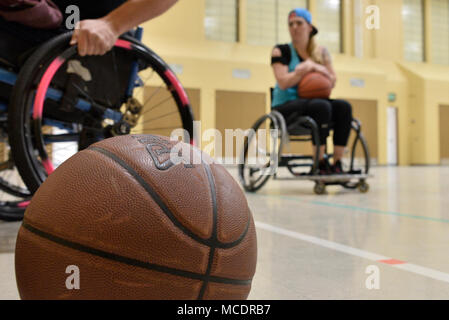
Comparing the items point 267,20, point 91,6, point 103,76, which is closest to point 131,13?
point 91,6

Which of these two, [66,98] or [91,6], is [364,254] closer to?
[66,98]

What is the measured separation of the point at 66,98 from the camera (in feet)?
4.97

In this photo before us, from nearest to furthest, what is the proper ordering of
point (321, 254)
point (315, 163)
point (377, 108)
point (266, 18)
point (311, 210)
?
point (321, 254) → point (311, 210) → point (315, 163) → point (266, 18) → point (377, 108)

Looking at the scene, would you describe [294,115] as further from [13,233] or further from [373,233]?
[13,233]

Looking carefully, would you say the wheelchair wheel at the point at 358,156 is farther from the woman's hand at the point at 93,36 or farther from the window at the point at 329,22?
the window at the point at 329,22

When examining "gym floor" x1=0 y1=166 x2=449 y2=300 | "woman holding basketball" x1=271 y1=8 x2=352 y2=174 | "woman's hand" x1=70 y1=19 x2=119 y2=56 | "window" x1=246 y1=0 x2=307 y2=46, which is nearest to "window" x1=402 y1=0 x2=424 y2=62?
"window" x1=246 y1=0 x2=307 y2=46

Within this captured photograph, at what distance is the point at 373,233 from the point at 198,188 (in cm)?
109

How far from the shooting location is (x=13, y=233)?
5.03ft

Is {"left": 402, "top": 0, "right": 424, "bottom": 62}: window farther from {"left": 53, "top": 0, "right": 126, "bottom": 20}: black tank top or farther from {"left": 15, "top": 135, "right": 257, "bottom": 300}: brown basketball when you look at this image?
{"left": 15, "top": 135, "right": 257, "bottom": 300}: brown basketball

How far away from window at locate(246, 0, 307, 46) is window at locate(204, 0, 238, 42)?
15.6 inches

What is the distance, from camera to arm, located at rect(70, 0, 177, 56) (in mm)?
1336

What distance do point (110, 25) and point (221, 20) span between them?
8.79 m

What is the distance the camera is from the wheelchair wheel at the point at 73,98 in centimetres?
128
